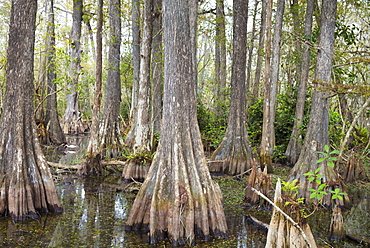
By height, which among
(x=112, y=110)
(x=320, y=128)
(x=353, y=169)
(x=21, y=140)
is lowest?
(x=353, y=169)

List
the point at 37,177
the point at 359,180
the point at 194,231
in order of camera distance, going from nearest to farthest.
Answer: the point at 194,231
the point at 37,177
the point at 359,180

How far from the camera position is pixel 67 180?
8.84 meters

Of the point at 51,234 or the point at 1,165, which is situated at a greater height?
the point at 1,165

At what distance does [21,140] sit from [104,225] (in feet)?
6.51

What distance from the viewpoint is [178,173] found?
536 cm

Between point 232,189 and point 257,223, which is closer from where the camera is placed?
point 257,223

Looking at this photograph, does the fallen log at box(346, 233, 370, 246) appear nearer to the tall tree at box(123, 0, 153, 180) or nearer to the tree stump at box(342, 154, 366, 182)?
the tree stump at box(342, 154, 366, 182)

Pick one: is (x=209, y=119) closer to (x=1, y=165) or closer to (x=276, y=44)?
(x=276, y=44)

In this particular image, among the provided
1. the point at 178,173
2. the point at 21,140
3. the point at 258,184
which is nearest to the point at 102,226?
the point at 178,173

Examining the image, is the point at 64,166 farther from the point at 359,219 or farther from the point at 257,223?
the point at 359,219

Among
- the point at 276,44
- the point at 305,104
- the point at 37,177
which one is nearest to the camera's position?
the point at 37,177

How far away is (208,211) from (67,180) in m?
4.79

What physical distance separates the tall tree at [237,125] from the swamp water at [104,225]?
206 centimetres

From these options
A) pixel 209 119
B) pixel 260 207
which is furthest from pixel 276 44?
pixel 260 207
